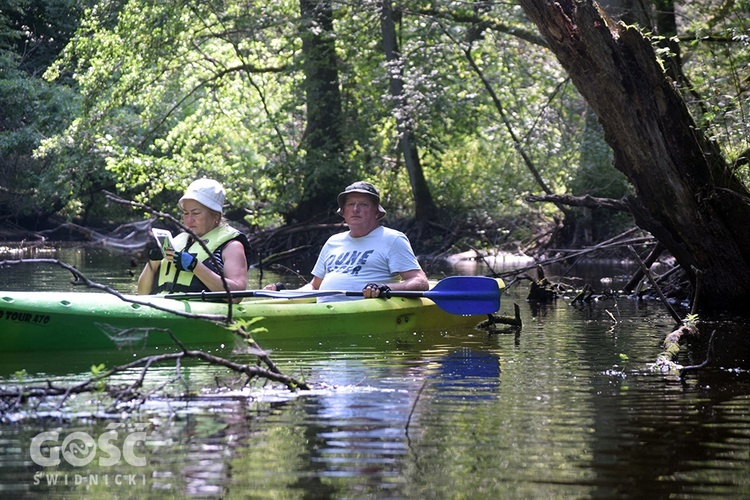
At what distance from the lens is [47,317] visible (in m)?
6.81

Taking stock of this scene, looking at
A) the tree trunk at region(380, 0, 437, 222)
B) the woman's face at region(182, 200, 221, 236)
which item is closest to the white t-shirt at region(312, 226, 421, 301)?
the woman's face at region(182, 200, 221, 236)

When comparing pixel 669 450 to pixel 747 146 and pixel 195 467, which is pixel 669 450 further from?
pixel 747 146

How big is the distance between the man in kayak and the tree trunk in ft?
32.5

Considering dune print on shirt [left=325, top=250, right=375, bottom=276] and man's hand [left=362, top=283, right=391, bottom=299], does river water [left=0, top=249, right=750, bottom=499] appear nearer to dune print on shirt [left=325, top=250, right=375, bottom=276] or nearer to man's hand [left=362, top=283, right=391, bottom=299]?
man's hand [left=362, top=283, right=391, bottom=299]

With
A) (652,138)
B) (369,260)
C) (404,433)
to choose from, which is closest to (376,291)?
(369,260)

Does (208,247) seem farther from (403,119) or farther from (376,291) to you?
(403,119)

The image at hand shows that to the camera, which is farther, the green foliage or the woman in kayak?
the green foliage

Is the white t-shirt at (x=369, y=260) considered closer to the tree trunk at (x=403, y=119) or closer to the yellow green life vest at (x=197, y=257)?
the yellow green life vest at (x=197, y=257)

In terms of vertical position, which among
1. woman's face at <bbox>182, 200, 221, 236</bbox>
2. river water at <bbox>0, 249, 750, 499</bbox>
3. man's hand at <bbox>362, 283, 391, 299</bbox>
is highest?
woman's face at <bbox>182, 200, 221, 236</bbox>

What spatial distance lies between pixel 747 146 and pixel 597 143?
9.81 m

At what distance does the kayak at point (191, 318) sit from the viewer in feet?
22.2

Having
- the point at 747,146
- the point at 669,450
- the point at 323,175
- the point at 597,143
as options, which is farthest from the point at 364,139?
the point at 669,450

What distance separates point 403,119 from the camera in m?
18.8

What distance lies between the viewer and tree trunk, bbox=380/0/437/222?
1827cm
